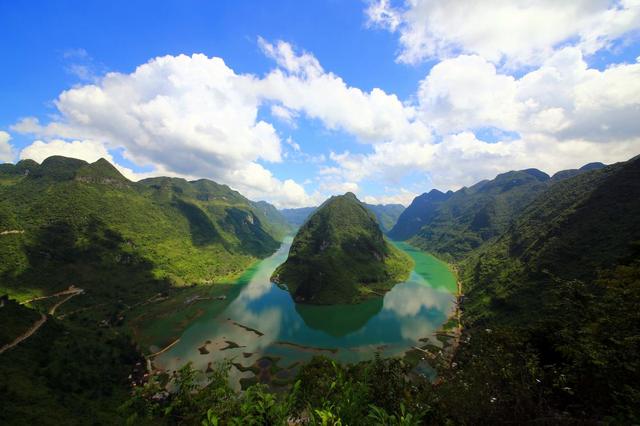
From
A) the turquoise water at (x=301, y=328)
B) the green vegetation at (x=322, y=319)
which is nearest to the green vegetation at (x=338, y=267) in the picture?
the green vegetation at (x=322, y=319)

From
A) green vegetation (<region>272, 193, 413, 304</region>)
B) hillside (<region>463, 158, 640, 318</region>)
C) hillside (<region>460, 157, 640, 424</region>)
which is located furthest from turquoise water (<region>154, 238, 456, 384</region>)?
hillside (<region>463, 158, 640, 318</region>)

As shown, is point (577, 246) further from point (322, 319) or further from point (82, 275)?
point (82, 275)

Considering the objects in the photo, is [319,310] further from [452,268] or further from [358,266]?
[452,268]

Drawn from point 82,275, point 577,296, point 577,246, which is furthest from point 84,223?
point 577,246

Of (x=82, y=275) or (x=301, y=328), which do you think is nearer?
(x=301, y=328)

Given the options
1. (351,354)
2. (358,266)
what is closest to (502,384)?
(351,354)
